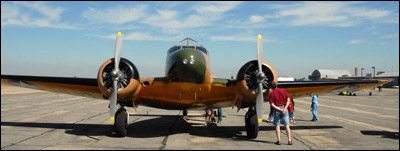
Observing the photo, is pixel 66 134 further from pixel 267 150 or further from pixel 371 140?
pixel 371 140

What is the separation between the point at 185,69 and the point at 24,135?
5721 millimetres

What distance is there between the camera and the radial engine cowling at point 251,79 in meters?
9.55

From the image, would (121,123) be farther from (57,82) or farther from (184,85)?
(57,82)

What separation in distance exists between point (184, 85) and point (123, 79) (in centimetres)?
188

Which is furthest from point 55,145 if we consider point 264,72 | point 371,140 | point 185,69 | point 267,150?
point 371,140

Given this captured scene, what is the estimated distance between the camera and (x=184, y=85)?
9.77 meters

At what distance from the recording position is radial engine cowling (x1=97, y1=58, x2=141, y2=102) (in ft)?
31.8

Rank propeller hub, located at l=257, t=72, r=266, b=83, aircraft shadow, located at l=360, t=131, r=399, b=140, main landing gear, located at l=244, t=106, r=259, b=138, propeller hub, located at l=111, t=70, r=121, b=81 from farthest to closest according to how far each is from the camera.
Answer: aircraft shadow, located at l=360, t=131, r=399, b=140, main landing gear, located at l=244, t=106, r=259, b=138, propeller hub, located at l=111, t=70, r=121, b=81, propeller hub, located at l=257, t=72, r=266, b=83

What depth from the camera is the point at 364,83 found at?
1287 cm

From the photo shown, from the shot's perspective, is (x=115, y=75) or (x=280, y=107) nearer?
(x=280, y=107)

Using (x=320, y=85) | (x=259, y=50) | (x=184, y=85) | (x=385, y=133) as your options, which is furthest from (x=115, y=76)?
(x=385, y=133)

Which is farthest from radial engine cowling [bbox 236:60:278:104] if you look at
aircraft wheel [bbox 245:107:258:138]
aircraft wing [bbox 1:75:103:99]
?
aircraft wing [bbox 1:75:103:99]

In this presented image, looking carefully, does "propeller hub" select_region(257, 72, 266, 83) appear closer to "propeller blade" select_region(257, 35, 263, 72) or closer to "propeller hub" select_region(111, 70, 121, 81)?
"propeller blade" select_region(257, 35, 263, 72)

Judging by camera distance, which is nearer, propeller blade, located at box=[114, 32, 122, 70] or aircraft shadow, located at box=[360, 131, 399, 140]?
propeller blade, located at box=[114, 32, 122, 70]
